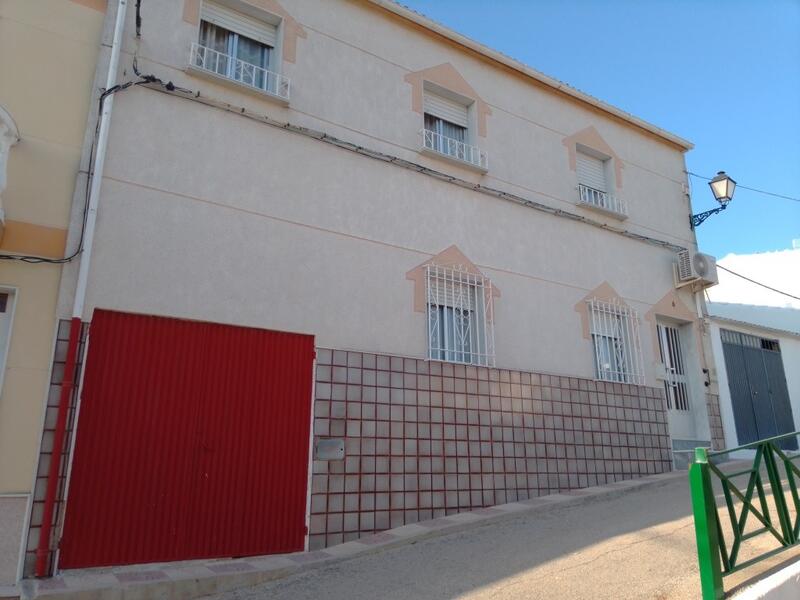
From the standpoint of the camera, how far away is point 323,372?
6312mm

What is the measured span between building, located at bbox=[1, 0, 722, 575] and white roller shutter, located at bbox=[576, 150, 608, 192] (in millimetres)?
79

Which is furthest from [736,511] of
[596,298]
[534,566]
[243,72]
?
[243,72]

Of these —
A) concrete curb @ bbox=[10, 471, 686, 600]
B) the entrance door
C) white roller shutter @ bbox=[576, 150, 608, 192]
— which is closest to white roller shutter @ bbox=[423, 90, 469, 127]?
white roller shutter @ bbox=[576, 150, 608, 192]

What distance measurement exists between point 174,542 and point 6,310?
7.98ft

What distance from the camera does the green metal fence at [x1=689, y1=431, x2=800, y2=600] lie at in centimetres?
375

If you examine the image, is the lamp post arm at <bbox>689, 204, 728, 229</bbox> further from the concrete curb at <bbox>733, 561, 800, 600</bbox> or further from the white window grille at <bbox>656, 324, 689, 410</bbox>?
the concrete curb at <bbox>733, 561, 800, 600</bbox>

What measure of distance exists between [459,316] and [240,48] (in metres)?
4.16

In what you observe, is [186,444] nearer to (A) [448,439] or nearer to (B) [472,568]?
(B) [472,568]

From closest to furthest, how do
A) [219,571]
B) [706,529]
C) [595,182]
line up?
1. [706,529]
2. [219,571]
3. [595,182]

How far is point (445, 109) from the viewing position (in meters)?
8.58

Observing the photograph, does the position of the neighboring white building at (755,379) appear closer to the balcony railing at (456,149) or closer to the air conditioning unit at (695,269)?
the air conditioning unit at (695,269)

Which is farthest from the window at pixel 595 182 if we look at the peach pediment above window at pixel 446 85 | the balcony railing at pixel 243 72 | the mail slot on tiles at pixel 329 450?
the mail slot on tiles at pixel 329 450

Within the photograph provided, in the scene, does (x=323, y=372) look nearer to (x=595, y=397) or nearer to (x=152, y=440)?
(x=152, y=440)

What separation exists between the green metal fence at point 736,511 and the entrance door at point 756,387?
5803mm
